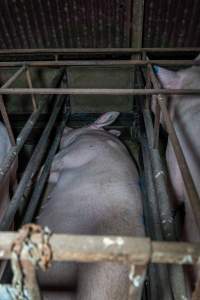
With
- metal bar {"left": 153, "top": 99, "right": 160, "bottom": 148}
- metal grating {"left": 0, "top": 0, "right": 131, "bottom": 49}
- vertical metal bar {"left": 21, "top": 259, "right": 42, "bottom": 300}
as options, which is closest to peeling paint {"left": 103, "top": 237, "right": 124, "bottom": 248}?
vertical metal bar {"left": 21, "top": 259, "right": 42, "bottom": 300}

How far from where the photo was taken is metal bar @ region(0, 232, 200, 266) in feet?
1.68

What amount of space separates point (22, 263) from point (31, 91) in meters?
1.12

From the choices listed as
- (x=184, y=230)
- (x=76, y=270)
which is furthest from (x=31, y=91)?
(x=184, y=230)

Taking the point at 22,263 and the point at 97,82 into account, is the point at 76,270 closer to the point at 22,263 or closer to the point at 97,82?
the point at 22,263

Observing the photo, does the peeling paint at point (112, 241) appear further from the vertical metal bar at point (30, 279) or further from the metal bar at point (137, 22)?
the metal bar at point (137, 22)

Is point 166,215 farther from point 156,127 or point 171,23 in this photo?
point 171,23

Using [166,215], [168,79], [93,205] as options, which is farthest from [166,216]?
[168,79]

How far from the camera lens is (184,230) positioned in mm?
1584

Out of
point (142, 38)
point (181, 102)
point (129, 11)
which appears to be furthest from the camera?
point (142, 38)

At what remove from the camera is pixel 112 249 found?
1.70 feet

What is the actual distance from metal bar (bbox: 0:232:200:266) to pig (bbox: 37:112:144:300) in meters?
0.67

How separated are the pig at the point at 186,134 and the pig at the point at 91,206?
26 centimetres

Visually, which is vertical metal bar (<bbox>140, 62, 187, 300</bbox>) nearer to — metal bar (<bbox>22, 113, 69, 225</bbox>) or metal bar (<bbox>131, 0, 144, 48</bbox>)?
metal bar (<bbox>22, 113, 69, 225</bbox>)

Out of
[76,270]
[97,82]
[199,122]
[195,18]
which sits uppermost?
[195,18]
